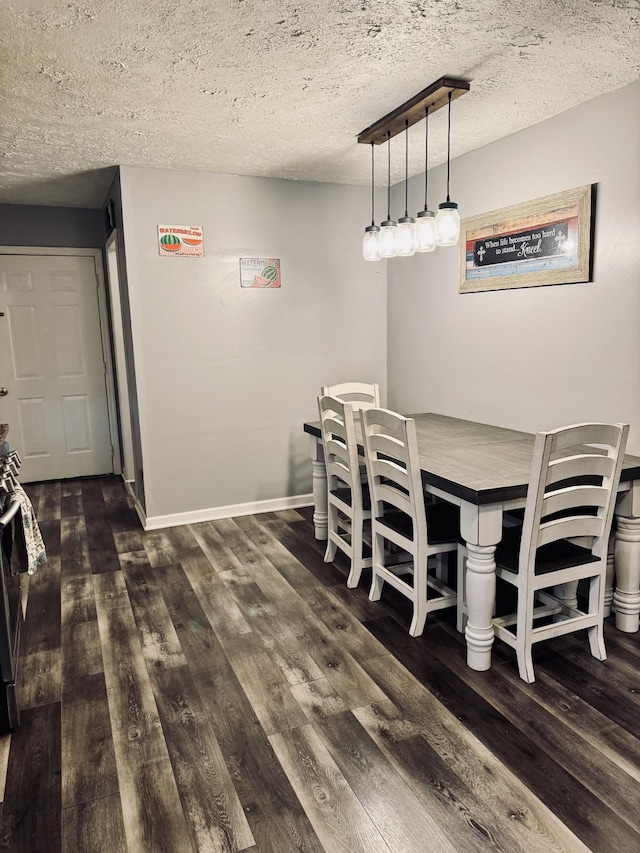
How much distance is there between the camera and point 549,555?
7.68 feet

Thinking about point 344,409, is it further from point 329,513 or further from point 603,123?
point 603,123

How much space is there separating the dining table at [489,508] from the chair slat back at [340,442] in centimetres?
10

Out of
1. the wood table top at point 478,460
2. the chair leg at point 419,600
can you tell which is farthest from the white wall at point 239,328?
the chair leg at point 419,600

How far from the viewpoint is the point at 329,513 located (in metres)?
3.40

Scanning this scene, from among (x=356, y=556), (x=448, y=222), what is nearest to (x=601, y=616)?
(x=356, y=556)

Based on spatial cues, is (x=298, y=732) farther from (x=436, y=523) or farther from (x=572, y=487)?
(x=572, y=487)

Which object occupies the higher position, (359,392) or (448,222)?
(448,222)

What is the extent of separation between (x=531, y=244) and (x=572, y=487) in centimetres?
150

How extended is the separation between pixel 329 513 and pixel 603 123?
2.38 m

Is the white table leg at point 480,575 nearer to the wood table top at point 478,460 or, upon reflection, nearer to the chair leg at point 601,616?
the wood table top at point 478,460

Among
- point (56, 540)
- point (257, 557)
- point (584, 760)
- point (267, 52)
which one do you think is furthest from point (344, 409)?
point (56, 540)

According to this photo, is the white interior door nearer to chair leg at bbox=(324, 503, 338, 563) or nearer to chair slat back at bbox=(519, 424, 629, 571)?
chair leg at bbox=(324, 503, 338, 563)

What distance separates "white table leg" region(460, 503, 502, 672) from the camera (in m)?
2.17

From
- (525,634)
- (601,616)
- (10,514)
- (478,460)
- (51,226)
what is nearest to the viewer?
(10,514)
